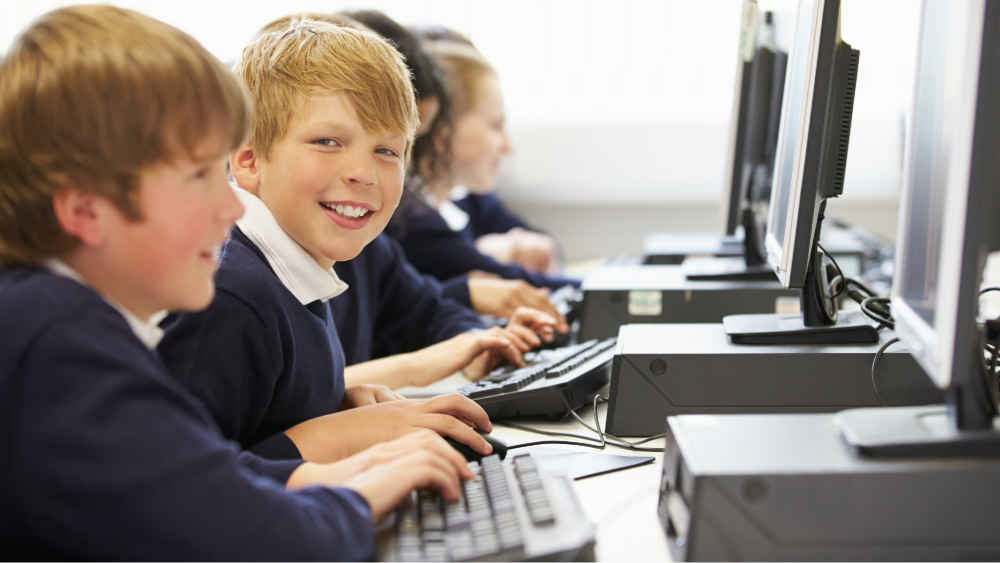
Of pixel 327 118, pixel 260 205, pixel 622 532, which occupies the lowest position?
pixel 622 532

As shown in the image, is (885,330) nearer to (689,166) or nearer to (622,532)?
(622,532)

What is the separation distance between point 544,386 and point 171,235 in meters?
0.54

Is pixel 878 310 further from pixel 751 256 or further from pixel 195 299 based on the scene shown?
pixel 195 299

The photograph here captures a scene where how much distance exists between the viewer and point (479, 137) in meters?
2.22

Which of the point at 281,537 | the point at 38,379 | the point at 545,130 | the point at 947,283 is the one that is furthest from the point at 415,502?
the point at 545,130

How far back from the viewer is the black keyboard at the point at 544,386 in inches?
39.5

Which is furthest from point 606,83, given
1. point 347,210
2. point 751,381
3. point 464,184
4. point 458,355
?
point 751,381

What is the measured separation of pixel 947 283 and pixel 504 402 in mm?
551

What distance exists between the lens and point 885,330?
958mm

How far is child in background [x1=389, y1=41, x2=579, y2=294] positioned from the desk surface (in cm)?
115

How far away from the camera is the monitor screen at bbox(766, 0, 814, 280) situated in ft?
3.08

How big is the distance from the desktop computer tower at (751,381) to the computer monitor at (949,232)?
0.16 metres

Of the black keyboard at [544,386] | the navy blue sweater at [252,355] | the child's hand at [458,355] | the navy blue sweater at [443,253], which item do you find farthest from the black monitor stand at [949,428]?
the navy blue sweater at [443,253]

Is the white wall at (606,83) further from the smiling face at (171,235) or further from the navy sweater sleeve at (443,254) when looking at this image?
the smiling face at (171,235)
